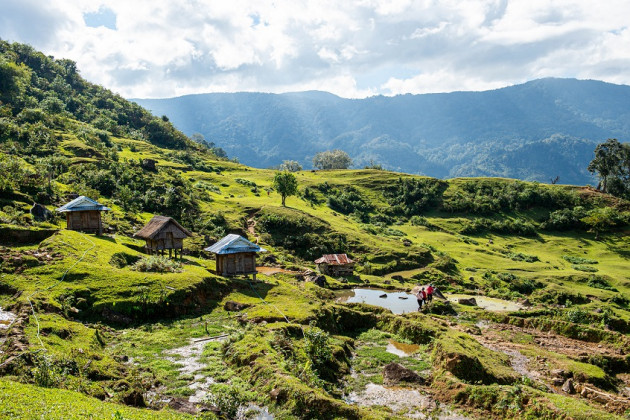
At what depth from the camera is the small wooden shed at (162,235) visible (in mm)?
42500

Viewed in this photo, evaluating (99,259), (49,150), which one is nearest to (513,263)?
(99,259)

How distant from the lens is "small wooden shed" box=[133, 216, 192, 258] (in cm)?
4250

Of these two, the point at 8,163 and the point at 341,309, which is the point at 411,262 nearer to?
the point at 341,309

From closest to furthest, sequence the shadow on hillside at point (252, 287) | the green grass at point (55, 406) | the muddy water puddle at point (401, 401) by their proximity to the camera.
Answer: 1. the green grass at point (55, 406)
2. the muddy water puddle at point (401, 401)
3. the shadow on hillside at point (252, 287)

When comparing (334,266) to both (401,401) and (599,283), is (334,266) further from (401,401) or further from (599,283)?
(401,401)

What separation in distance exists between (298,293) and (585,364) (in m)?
20.4

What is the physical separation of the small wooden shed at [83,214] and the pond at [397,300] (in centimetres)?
2632

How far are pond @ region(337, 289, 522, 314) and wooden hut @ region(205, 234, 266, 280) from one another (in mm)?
10882

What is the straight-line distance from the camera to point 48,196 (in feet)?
174

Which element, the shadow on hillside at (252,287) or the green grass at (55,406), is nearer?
the green grass at (55,406)

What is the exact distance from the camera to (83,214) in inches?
1719

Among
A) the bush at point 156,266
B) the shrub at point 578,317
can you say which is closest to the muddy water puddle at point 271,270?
the bush at point 156,266

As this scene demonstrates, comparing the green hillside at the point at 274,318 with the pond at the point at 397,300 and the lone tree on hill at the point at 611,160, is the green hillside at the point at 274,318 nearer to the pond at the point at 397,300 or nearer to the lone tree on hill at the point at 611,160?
the pond at the point at 397,300

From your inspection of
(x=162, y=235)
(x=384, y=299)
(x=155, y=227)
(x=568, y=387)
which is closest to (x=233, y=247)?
(x=162, y=235)
